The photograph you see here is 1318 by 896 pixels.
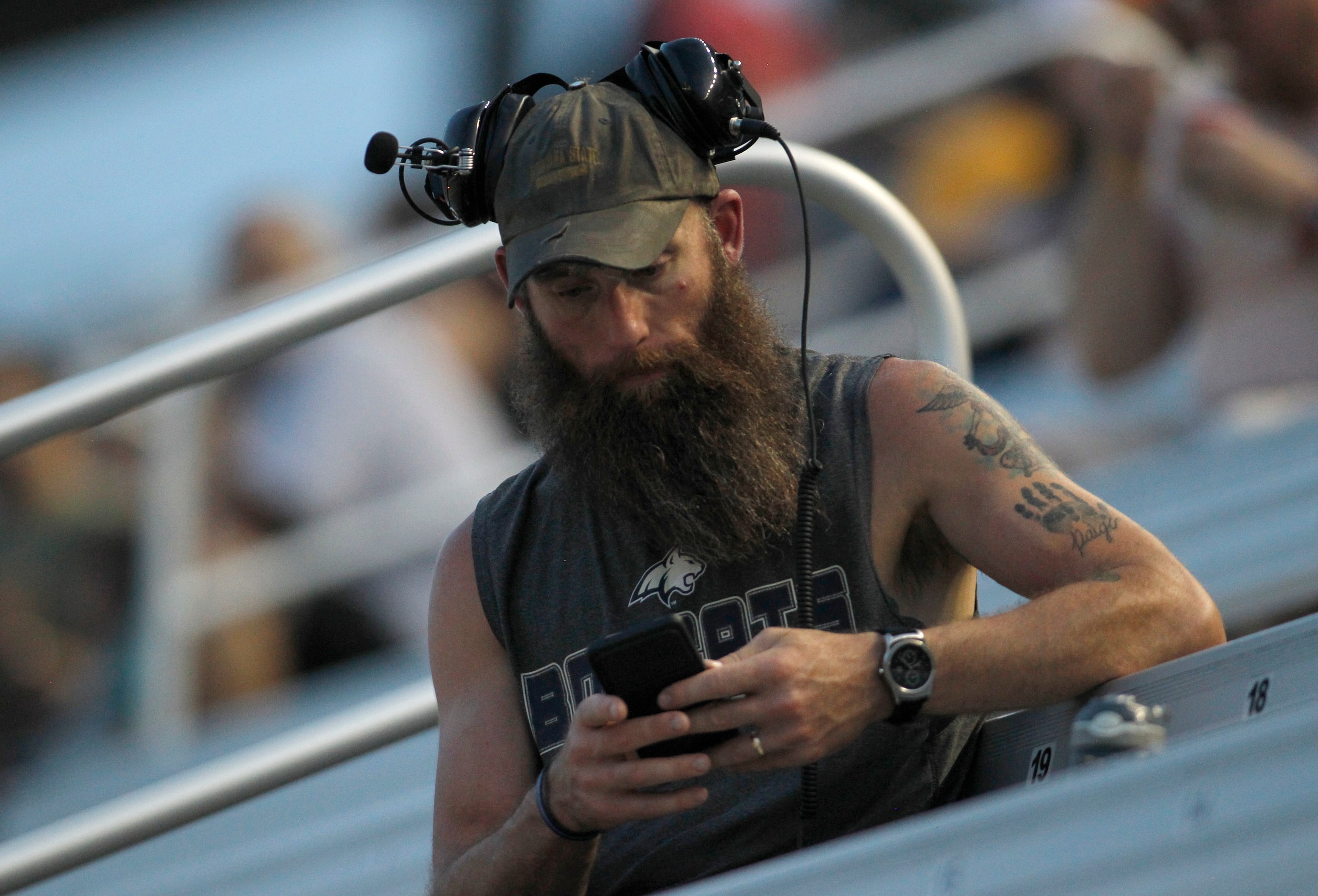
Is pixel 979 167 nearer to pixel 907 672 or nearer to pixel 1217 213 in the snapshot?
pixel 1217 213

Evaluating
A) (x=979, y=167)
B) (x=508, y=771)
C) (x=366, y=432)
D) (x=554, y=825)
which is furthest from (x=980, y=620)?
(x=979, y=167)

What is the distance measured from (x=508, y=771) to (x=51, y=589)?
11.2 feet

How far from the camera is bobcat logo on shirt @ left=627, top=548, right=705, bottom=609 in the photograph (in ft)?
6.65

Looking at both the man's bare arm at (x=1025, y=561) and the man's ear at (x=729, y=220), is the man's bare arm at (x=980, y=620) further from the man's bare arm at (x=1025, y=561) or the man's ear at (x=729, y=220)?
the man's ear at (x=729, y=220)

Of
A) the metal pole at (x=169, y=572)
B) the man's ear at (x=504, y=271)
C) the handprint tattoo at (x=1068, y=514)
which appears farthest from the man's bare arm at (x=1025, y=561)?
the metal pole at (x=169, y=572)

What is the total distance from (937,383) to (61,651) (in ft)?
12.3

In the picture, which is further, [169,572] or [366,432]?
[366,432]

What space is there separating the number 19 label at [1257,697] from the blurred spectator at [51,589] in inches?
155

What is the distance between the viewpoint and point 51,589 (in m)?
5.13

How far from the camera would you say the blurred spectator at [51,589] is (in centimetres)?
496

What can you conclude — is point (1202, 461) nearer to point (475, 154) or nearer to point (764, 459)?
point (764, 459)

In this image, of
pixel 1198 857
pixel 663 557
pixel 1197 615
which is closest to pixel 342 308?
pixel 663 557

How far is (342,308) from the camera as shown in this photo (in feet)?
7.30

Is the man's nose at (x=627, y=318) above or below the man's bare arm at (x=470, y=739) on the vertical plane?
above
